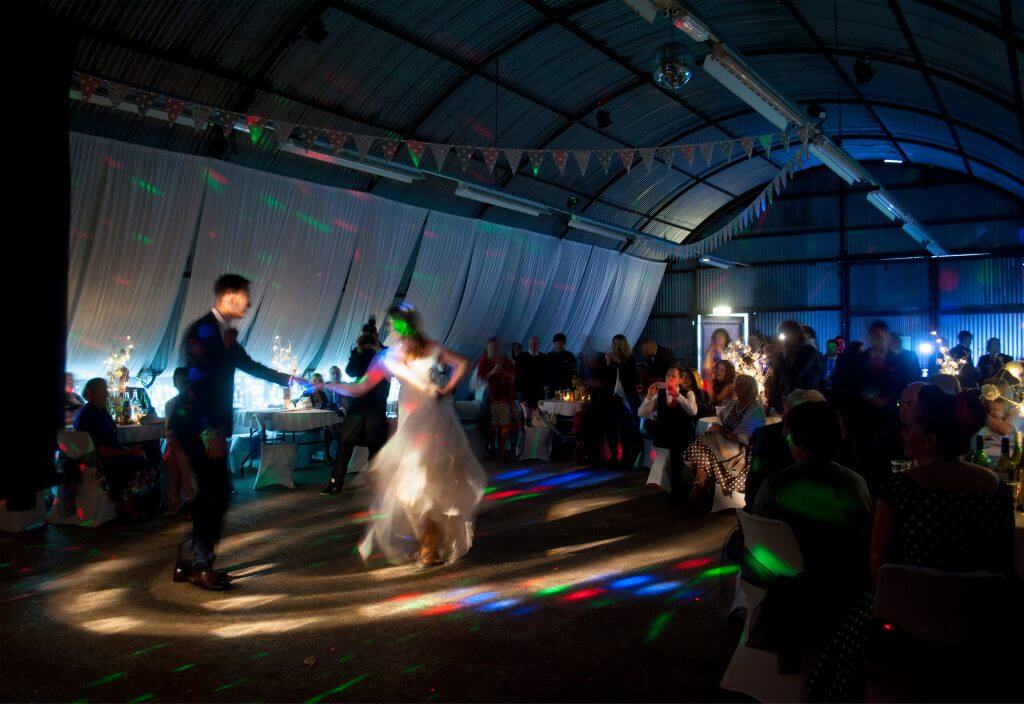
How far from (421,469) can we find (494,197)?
6842mm

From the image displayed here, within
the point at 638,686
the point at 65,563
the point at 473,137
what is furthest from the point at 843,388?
the point at 473,137

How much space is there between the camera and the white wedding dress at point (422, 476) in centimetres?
461

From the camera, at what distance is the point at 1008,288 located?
14953 mm

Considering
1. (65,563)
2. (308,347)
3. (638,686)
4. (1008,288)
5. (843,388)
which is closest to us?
(638,686)

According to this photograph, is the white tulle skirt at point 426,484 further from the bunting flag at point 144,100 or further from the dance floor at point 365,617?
the bunting flag at point 144,100

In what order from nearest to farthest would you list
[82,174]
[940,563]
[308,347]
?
[940,563], [82,174], [308,347]

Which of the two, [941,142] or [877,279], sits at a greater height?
[941,142]

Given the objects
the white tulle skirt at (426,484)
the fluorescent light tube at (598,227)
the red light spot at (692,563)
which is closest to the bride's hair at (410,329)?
the white tulle skirt at (426,484)

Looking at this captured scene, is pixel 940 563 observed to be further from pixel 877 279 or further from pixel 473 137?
pixel 877 279

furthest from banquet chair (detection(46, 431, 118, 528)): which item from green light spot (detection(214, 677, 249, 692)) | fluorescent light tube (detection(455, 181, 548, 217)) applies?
fluorescent light tube (detection(455, 181, 548, 217))

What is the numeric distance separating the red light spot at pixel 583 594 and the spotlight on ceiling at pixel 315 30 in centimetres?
668

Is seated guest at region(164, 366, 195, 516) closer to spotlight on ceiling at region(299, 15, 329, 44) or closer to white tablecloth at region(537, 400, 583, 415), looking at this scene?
spotlight on ceiling at region(299, 15, 329, 44)

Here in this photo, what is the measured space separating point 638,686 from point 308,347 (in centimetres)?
842

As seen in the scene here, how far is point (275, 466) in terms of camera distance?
24.7ft
